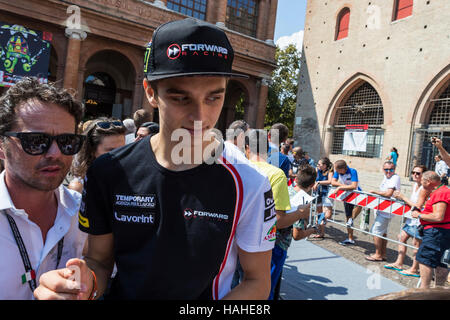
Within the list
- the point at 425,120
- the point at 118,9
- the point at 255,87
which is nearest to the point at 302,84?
the point at 255,87

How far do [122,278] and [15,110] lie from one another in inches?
36.9

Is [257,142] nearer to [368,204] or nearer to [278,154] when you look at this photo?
[278,154]

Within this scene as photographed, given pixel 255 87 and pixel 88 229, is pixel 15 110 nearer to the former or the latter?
pixel 88 229

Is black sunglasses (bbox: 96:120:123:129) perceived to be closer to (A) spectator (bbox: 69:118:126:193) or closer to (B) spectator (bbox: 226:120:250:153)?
(A) spectator (bbox: 69:118:126:193)

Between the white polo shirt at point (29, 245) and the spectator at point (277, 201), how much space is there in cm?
164

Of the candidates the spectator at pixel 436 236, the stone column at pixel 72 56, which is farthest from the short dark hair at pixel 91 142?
the stone column at pixel 72 56

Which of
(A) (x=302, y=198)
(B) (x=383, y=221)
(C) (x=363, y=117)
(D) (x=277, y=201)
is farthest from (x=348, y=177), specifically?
(C) (x=363, y=117)

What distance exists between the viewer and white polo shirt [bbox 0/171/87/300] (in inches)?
54.0

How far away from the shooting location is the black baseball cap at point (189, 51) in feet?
3.63

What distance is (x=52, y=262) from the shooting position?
1504mm

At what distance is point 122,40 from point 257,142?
1442 cm

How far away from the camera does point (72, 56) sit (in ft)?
48.2

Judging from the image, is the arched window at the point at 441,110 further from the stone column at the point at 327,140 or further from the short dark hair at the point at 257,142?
the short dark hair at the point at 257,142
